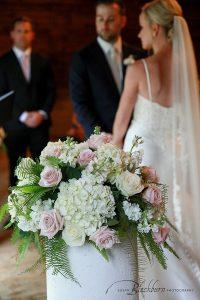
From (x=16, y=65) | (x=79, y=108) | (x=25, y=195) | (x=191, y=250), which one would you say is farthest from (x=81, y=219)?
(x=16, y=65)

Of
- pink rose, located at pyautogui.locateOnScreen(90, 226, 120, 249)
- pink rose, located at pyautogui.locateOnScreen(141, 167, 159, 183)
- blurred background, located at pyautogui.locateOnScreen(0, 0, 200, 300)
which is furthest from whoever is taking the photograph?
blurred background, located at pyautogui.locateOnScreen(0, 0, 200, 300)

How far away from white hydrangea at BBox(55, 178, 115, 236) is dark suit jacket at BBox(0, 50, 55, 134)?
3021 mm

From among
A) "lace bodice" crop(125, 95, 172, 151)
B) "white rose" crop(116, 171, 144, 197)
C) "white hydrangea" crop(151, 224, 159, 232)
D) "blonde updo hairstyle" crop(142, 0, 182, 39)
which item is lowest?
"lace bodice" crop(125, 95, 172, 151)

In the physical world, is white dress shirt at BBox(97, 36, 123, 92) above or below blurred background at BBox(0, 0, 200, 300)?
above

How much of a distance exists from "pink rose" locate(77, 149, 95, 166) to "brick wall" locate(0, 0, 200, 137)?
6.10 metres

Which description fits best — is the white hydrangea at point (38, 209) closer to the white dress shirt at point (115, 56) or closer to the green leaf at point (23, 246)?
the green leaf at point (23, 246)

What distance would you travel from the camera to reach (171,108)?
3.39 meters

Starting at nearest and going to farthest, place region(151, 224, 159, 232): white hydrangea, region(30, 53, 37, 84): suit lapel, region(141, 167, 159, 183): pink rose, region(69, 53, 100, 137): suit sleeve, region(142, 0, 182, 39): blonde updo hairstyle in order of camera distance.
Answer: region(151, 224, 159, 232): white hydrangea → region(141, 167, 159, 183): pink rose → region(142, 0, 182, 39): blonde updo hairstyle → region(69, 53, 100, 137): suit sleeve → region(30, 53, 37, 84): suit lapel

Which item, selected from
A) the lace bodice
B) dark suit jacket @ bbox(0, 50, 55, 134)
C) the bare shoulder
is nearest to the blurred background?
dark suit jacket @ bbox(0, 50, 55, 134)

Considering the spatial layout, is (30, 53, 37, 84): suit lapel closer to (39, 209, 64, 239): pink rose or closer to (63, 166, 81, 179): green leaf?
(63, 166, 81, 179): green leaf

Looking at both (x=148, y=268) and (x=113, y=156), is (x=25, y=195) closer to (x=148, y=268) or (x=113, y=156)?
(x=113, y=156)

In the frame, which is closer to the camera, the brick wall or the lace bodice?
the lace bodice

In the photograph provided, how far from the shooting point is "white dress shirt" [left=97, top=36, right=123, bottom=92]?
13.7 feet

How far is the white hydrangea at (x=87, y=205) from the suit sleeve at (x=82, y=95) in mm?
2179
